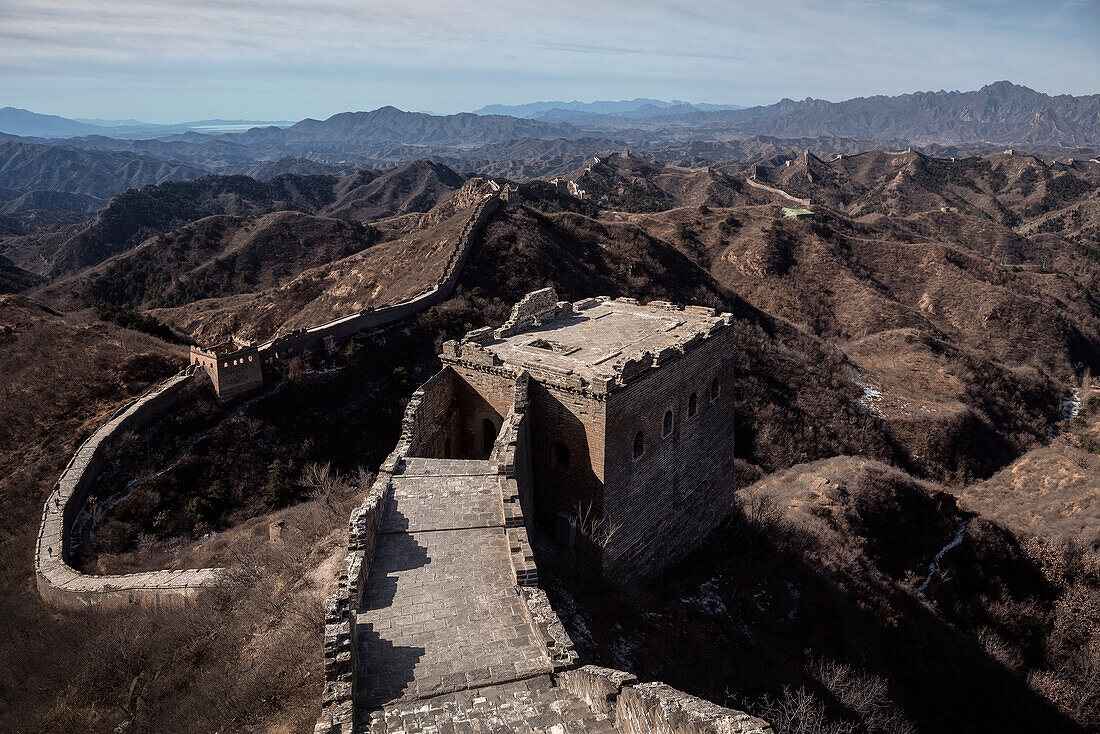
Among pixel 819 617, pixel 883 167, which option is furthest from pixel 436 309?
pixel 883 167

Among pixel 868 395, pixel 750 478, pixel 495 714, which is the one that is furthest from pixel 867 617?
pixel 868 395

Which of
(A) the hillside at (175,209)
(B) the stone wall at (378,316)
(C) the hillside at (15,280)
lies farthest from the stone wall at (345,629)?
(A) the hillside at (175,209)

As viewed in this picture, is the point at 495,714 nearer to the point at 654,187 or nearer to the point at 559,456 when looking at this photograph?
the point at 559,456

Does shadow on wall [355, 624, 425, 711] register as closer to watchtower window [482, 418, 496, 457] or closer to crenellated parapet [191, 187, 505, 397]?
watchtower window [482, 418, 496, 457]

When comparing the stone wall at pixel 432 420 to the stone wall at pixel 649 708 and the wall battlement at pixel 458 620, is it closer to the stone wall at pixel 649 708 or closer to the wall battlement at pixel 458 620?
the wall battlement at pixel 458 620

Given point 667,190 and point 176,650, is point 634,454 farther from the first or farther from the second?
point 667,190

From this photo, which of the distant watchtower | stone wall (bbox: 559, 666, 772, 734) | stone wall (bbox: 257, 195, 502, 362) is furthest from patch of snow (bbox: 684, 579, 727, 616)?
stone wall (bbox: 257, 195, 502, 362)
